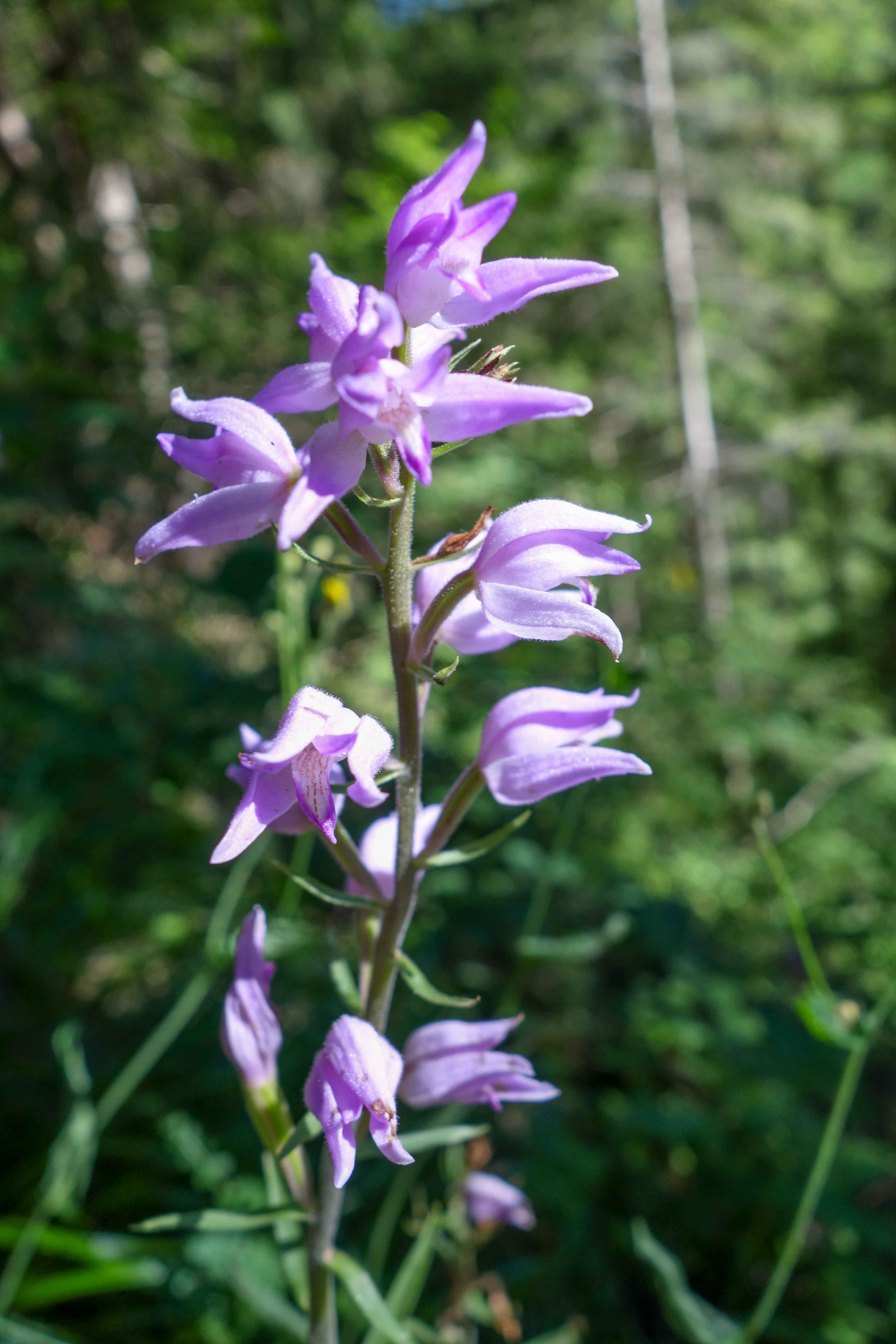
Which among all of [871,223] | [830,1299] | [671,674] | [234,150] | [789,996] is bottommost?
[830,1299]

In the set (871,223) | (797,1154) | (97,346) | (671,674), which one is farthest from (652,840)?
(871,223)

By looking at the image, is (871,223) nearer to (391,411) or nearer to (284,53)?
(284,53)

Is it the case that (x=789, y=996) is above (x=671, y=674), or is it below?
below

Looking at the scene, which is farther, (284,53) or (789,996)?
(284,53)

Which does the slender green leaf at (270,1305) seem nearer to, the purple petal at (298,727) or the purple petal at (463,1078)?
the purple petal at (463,1078)

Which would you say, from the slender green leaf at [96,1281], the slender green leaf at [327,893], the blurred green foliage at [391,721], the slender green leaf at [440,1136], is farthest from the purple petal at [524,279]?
the slender green leaf at [96,1281]

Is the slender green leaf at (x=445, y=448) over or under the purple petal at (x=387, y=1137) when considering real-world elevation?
over

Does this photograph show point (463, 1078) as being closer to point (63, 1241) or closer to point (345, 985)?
point (345, 985)
